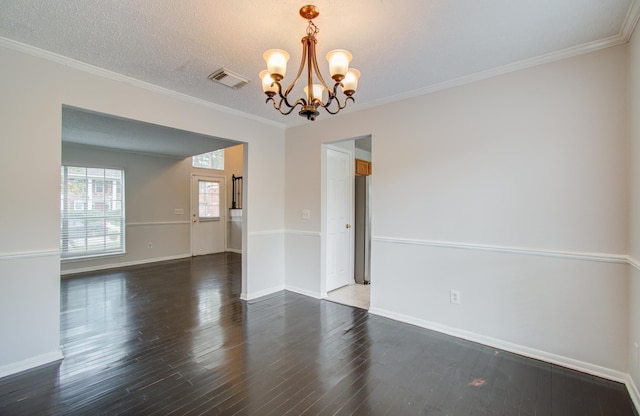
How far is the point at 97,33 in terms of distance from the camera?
2.12 m

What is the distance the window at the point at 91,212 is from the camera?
5.58 metres

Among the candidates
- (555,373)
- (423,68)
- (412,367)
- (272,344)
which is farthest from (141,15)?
(555,373)

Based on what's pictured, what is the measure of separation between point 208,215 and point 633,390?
26.3 ft

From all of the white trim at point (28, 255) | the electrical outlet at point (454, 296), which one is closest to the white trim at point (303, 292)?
the electrical outlet at point (454, 296)

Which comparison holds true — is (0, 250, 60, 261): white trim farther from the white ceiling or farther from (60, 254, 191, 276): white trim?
(60, 254, 191, 276): white trim

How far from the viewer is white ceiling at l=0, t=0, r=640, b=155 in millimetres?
1831

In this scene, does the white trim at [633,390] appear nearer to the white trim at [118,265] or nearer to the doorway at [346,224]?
the doorway at [346,224]

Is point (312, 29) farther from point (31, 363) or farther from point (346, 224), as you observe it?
point (31, 363)

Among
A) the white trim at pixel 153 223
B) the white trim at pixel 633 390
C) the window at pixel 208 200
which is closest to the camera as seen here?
the white trim at pixel 633 390

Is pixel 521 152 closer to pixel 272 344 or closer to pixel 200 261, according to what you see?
pixel 272 344

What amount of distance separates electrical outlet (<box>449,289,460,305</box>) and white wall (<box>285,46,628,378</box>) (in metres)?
0.06

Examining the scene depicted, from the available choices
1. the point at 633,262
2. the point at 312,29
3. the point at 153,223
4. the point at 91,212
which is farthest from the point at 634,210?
the point at 91,212

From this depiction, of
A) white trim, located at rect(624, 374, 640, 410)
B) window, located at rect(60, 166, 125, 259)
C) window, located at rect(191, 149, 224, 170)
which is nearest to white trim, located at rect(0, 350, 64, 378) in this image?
window, located at rect(60, 166, 125, 259)

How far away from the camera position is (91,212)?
588cm
